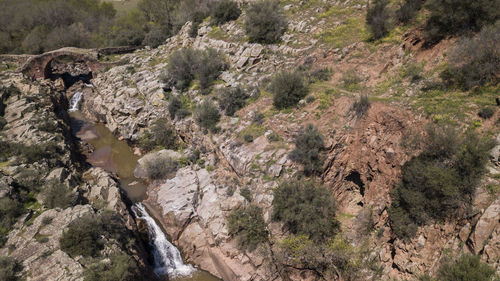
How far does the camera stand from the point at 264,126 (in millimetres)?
23734

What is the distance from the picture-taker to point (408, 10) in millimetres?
23938

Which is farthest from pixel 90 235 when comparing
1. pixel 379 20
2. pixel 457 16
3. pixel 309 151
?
pixel 457 16

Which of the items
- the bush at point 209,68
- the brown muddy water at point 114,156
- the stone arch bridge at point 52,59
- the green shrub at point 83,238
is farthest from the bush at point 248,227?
the stone arch bridge at point 52,59

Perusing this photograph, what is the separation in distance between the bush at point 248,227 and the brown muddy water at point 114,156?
371 cm

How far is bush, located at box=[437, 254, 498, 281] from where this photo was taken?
10820mm

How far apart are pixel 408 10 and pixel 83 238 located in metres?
30.7

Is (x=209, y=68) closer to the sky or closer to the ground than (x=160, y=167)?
closer to the sky

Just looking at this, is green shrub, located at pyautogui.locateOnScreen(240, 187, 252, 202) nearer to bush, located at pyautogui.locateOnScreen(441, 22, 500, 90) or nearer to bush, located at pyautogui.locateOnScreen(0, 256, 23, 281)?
bush, located at pyautogui.locateOnScreen(0, 256, 23, 281)

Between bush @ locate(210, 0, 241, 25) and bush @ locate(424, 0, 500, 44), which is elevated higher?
bush @ locate(210, 0, 241, 25)

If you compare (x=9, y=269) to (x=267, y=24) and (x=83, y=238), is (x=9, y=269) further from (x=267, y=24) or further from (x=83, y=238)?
(x=267, y=24)

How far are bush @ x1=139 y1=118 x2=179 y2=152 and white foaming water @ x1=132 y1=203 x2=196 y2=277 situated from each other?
33.0ft

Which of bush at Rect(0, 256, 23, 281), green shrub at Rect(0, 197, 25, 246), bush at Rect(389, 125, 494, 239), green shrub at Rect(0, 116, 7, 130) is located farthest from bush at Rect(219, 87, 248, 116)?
green shrub at Rect(0, 116, 7, 130)

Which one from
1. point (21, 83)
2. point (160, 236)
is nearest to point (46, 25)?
point (21, 83)

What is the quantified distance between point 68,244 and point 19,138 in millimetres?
16664
